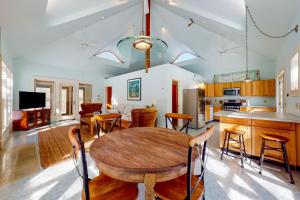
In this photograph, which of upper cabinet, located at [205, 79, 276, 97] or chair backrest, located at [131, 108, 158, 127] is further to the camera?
upper cabinet, located at [205, 79, 276, 97]

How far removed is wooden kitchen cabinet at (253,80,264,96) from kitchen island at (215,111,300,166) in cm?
367

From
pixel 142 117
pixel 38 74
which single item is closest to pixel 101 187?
pixel 142 117

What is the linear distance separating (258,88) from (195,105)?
304 cm

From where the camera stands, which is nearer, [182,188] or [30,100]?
[182,188]

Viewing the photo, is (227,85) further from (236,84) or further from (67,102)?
(67,102)

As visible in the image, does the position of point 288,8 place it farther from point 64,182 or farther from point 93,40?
point 93,40

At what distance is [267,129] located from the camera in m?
2.42

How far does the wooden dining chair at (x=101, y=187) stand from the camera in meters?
0.93

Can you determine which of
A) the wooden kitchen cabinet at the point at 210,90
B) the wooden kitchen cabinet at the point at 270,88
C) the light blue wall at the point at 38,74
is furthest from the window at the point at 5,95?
the wooden kitchen cabinet at the point at 270,88

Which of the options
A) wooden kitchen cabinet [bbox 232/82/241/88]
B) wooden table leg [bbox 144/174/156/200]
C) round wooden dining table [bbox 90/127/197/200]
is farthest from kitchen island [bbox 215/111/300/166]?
wooden kitchen cabinet [bbox 232/82/241/88]

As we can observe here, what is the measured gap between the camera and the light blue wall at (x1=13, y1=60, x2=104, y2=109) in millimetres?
5230

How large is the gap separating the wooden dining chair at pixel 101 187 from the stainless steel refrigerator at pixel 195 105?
4351 mm

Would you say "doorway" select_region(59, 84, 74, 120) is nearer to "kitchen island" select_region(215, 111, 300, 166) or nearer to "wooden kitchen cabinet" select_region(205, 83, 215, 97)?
"kitchen island" select_region(215, 111, 300, 166)


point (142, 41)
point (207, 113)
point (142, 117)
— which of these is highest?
point (142, 41)
